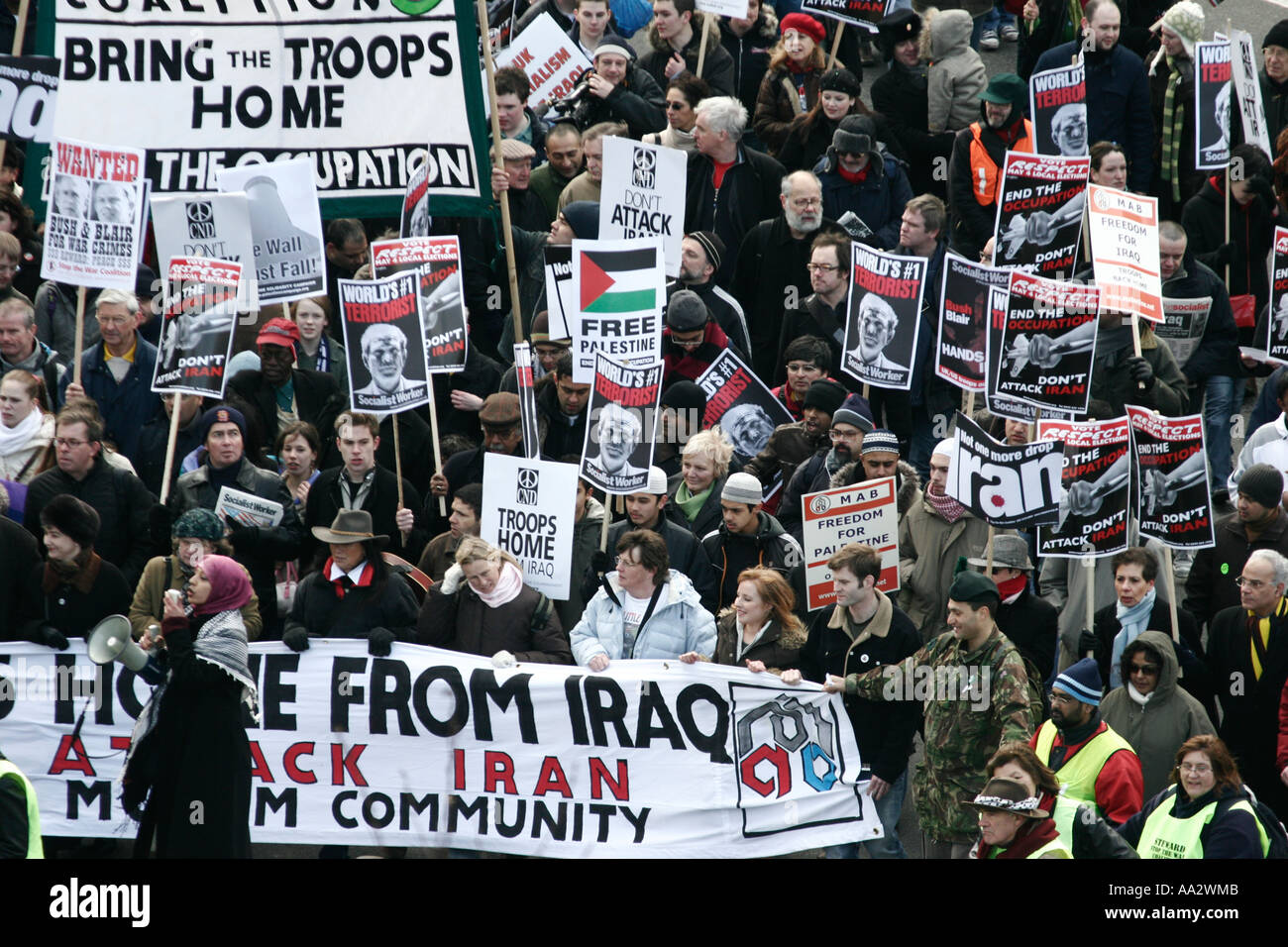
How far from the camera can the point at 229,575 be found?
349 inches

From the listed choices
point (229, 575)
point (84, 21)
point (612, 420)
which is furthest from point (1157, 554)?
point (84, 21)

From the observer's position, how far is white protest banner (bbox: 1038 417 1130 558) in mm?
11016

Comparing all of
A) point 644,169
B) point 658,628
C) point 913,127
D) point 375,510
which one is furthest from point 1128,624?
point 913,127

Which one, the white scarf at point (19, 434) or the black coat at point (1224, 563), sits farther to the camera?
the white scarf at point (19, 434)

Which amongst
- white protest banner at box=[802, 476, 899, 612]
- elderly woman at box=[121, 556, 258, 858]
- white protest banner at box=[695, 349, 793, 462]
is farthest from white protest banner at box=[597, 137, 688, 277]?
elderly woman at box=[121, 556, 258, 858]

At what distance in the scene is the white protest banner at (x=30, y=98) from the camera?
40.8 ft

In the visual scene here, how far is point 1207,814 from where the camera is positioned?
29.5ft

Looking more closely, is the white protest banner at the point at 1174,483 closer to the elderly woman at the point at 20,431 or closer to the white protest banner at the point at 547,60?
the elderly woman at the point at 20,431

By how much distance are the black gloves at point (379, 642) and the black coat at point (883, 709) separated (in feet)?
7.22

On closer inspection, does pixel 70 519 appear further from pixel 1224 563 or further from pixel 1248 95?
pixel 1248 95

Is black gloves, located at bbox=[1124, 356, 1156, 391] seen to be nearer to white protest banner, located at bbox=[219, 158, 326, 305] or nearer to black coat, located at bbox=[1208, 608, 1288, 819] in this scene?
black coat, located at bbox=[1208, 608, 1288, 819]

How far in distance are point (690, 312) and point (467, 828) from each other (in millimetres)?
3895

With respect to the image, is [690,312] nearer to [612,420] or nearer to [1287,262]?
[612,420]

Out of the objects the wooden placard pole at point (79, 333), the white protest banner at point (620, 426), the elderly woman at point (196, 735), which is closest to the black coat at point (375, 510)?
the white protest banner at point (620, 426)
